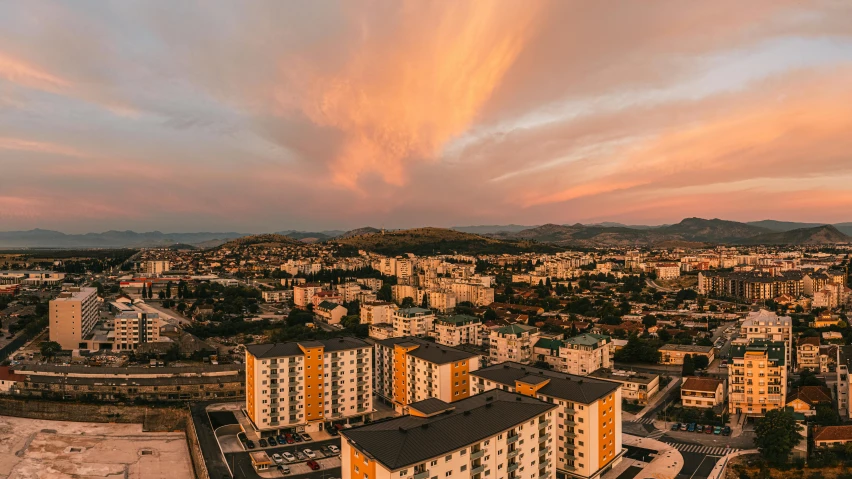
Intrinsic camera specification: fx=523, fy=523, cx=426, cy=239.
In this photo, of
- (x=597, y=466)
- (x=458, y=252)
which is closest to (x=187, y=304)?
(x=597, y=466)

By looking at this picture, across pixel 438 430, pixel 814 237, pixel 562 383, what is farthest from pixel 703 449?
pixel 814 237

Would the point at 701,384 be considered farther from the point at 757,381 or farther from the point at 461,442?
the point at 461,442

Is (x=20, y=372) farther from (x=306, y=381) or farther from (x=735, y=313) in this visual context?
(x=735, y=313)

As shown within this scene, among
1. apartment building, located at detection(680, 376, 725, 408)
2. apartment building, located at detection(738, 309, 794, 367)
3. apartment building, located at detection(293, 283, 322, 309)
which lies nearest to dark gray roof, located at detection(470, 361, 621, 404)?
apartment building, located at detection(680, 376, 725, 408)

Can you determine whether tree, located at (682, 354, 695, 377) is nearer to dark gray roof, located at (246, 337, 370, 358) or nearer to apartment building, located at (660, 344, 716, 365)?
apartment building, located at (660, 344, 716, 365)

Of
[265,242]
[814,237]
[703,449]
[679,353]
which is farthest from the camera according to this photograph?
[814,237]

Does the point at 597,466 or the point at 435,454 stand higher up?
the point at 435,454

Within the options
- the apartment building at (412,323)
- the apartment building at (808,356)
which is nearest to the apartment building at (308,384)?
the apartment building at (412,323)
